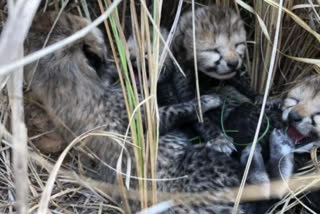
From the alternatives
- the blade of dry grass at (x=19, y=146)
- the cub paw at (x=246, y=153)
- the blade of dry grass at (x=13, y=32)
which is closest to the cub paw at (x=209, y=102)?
the cub paw at (x=246, y=153)

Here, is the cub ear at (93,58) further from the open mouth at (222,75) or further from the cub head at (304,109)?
the cub head at (304,109)

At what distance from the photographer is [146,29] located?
212 cm

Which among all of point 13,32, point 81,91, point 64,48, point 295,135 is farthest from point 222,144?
point 13,32

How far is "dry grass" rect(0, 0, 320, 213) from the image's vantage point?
6.91 feet

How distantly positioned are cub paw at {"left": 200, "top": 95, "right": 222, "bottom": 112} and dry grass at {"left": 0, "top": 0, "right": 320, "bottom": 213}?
0.81ft

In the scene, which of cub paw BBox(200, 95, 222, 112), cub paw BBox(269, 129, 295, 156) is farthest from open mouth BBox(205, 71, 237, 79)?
cub paw BBox(269, 129, 295, 156)

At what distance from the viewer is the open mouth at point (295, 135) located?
264 centimetres

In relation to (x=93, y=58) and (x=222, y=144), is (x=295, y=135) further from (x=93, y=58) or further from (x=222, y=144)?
(x=93, y=58)

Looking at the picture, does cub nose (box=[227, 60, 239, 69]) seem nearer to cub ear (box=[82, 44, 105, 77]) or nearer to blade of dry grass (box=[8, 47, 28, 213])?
cub ear (box=[82, 44, 105, 77])

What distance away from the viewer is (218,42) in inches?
108

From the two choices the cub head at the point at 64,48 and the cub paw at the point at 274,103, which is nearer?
the cub head at the point at 64,48

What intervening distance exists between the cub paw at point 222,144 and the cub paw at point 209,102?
21cm

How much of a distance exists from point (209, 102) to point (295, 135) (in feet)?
1.47

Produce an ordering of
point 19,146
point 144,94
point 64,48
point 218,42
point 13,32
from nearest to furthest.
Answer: point 13,32 < point 19,146 < point 144,94 < point 64,48 < point 218,42
